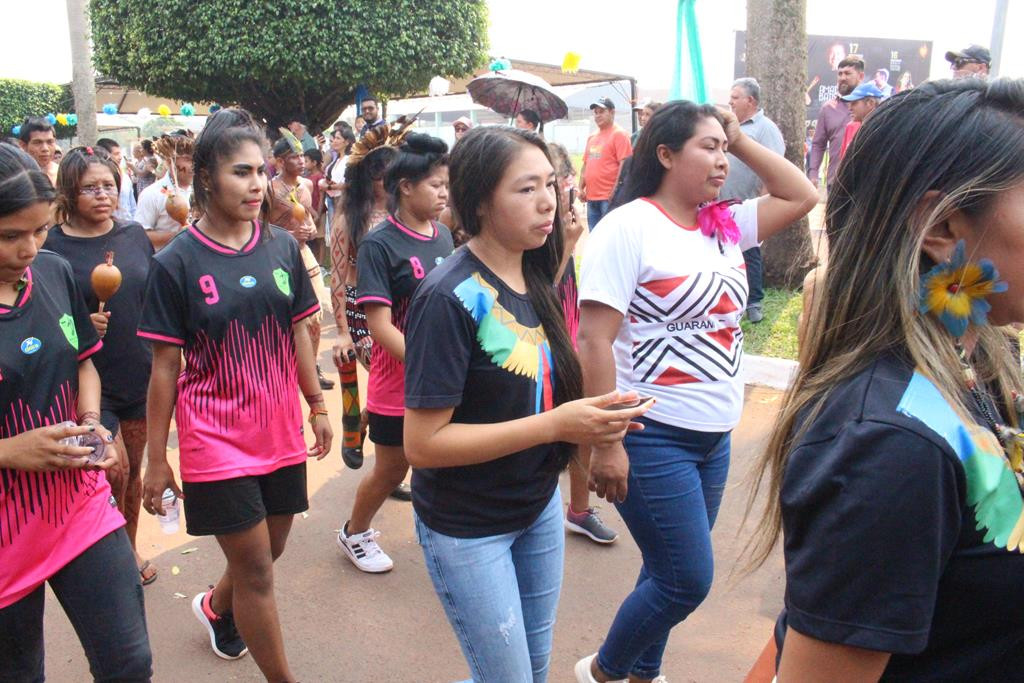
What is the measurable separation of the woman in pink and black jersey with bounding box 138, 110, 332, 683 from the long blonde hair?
2.16m

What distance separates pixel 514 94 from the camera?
7578mm

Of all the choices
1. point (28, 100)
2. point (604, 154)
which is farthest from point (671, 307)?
point (28, 100)

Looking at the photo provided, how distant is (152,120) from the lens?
21000mm

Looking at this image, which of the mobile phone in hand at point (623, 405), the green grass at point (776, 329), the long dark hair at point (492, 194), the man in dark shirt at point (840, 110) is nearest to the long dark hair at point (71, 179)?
the long dark hair at point (492, 194)

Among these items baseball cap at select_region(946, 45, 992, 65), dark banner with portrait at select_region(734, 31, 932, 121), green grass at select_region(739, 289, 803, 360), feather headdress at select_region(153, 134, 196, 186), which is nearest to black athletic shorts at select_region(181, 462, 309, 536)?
feather headdress at select_region(153, 134, 196, 186)

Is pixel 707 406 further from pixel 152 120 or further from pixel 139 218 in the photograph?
pixel 152 120

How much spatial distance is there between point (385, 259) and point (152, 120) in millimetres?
19688

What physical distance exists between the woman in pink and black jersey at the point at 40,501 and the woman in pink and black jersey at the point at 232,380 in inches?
18.0

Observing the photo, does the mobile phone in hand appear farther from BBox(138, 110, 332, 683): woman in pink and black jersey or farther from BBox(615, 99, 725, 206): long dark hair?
BBox(138, 110, 332, 683): woman in pink and black jersey

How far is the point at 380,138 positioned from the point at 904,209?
3.46 metres

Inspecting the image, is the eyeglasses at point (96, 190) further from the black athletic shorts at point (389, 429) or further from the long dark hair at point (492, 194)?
the long dark hair at point (492, 194)

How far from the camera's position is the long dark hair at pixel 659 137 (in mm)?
2955

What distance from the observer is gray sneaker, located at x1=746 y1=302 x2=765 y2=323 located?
26.1ft

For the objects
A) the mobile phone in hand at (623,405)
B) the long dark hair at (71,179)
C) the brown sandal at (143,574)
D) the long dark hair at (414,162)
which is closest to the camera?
the mobile phone in hand at (623,405)
